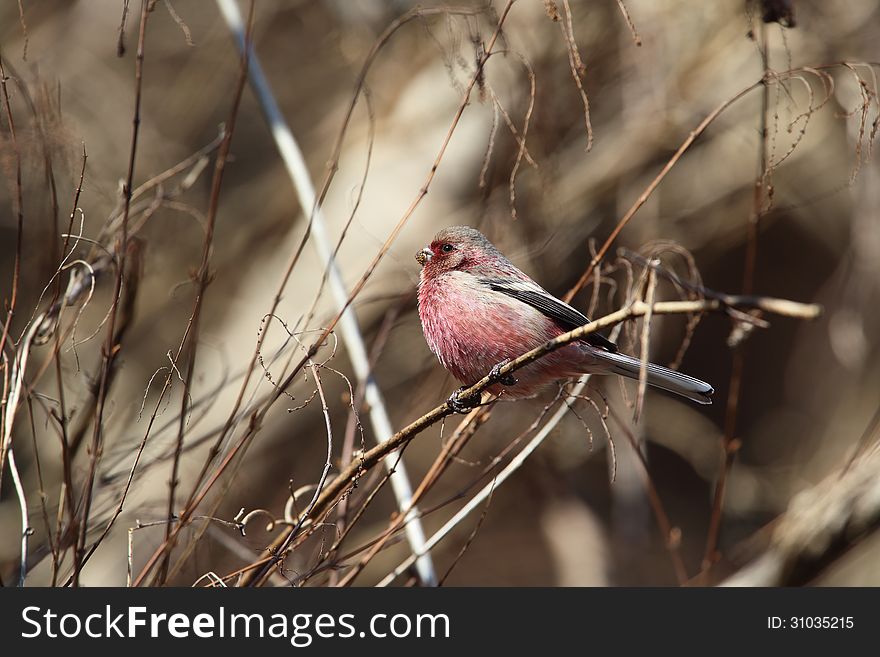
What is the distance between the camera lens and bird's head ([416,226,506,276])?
3943 mm

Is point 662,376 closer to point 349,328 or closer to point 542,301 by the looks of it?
point 542,301

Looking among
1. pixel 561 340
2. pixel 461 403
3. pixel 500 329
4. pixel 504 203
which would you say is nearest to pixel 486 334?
pixel 500 329

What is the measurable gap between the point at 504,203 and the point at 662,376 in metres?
3.21

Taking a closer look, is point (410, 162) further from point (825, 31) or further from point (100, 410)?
point (100, 410)

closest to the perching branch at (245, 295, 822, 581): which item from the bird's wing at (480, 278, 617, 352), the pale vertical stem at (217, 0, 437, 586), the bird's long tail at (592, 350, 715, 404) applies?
the pale vertical stem at (217, 0, 437, 586)

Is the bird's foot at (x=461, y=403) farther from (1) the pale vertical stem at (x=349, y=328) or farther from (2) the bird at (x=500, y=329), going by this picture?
(1) the pale vertical stem at (x=349, y=328)

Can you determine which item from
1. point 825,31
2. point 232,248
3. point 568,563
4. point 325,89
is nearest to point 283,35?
point 325,89

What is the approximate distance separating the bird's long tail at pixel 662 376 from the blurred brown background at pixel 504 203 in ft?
5.54

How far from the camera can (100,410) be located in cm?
219

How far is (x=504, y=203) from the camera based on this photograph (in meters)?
6.16

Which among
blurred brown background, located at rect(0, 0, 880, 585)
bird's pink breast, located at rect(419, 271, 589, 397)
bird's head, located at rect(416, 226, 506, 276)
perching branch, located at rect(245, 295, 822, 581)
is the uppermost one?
blurred brown background, located at rect(0, 0, 880, 585)

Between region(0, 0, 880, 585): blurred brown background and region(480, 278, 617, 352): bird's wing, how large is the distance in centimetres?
127

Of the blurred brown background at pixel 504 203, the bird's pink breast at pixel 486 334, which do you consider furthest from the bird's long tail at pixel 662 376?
the blurred brown background at pixel 504 203

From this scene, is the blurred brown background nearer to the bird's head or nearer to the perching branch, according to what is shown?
the bird's head
